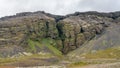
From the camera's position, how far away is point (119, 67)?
123500mm

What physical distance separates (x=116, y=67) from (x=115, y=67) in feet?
1.73

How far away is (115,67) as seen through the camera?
126188 millimetres

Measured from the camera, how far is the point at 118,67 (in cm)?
12394

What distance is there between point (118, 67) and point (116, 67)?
195cm

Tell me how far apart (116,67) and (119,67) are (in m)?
2.48

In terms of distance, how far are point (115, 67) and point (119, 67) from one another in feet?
9.73

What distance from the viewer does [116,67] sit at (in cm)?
12581

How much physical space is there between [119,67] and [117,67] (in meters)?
1.61

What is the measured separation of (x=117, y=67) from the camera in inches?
4921

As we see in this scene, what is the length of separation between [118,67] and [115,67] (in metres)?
2.43
